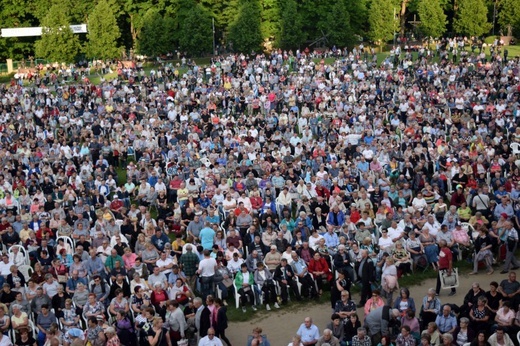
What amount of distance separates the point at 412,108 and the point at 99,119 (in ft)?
35.4

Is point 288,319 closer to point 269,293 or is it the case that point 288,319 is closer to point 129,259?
point 269,293

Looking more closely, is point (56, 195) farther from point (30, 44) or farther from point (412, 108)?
point (30, 44)

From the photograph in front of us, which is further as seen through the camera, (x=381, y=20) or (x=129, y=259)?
(x=381, y=20)

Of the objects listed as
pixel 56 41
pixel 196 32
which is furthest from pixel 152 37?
pixel 56 41

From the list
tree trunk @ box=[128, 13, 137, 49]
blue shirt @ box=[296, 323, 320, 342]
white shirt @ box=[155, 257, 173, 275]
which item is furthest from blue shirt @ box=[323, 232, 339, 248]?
tree trunk @ box=[128, 13, 137, 49]

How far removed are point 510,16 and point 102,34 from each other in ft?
92.9

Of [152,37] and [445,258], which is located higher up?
[152,37]

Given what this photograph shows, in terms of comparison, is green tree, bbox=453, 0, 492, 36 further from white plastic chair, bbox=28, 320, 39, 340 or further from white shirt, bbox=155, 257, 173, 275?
white plastic chair, bbox=28, 320, 39, 340

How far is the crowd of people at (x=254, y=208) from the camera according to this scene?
11.6 m

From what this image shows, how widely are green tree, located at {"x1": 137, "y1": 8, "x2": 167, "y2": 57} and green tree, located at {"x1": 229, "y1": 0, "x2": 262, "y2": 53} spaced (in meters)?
4.59

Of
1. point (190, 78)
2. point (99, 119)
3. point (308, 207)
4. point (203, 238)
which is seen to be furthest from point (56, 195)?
point (190, 78)

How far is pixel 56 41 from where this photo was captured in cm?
4581

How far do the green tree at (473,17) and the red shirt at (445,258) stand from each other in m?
41.6

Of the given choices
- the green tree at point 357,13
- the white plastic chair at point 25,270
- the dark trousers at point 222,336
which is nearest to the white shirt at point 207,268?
the dark trousers at point 222,336
